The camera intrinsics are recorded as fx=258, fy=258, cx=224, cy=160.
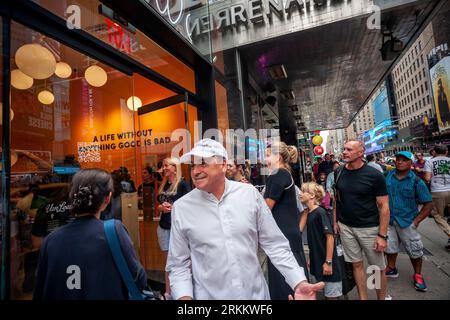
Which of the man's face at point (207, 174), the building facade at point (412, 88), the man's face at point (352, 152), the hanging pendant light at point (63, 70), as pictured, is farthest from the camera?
the building facade at point (412, 88)

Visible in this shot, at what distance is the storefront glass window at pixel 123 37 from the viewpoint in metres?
3.18

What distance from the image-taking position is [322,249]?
3033 millimetres

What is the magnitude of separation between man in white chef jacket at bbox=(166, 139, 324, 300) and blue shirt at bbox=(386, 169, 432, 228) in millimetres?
3266

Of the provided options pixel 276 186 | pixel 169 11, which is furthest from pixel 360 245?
pixel 169 11

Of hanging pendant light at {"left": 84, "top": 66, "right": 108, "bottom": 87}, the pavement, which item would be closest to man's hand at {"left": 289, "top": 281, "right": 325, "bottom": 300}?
the pavement

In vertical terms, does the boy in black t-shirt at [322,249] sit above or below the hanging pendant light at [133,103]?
below

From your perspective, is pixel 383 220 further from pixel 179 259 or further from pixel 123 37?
pixel 123 37

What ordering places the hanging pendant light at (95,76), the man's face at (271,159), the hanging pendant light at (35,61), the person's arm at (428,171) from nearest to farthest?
1. the hanging pendant light at (35,61)
2. the man's face at (271,159)
3. the hanging pendant light at (95,76)
4. the person's arm at (428,171)

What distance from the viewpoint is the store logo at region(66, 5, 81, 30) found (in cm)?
298

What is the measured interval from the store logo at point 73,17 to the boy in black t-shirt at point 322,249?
3.46 meters

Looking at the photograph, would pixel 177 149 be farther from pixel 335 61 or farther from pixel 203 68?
pixel 335 61

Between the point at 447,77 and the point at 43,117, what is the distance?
35.0 m

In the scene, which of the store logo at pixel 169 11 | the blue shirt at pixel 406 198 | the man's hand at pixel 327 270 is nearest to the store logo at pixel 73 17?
the store logo at pixel 169 11

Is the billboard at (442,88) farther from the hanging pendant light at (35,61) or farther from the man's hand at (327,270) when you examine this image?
the hanging pendant light at (35,61)
